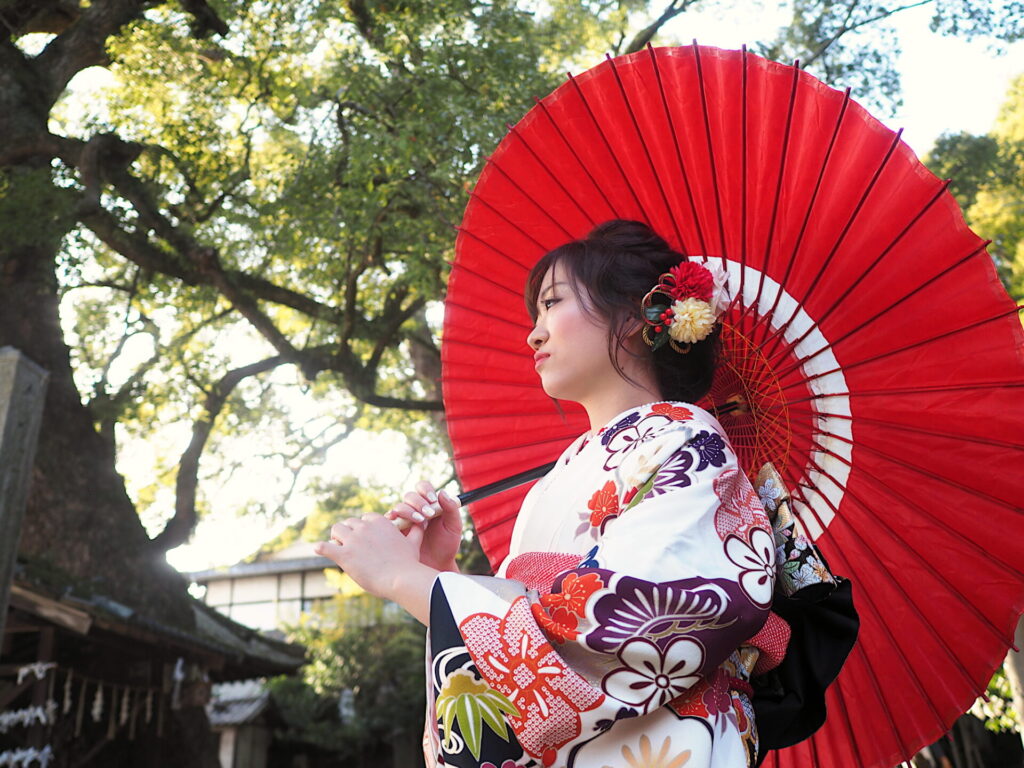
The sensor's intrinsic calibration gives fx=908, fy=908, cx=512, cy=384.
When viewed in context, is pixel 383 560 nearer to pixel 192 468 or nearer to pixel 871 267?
pixel 871 267

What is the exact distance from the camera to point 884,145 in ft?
5.98

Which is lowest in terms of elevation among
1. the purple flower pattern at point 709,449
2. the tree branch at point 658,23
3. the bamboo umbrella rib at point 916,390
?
the purple flower pattern at point 709,449

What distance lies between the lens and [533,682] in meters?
1.32

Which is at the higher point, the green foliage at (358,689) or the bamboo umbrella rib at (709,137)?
the green foliage at (358,689)

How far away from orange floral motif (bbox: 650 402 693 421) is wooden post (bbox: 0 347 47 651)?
316 cm

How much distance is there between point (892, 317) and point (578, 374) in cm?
67

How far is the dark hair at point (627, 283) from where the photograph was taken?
190cm

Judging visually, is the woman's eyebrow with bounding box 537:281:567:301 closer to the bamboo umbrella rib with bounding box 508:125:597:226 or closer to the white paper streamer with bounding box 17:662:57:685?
the bamboo umbrella rib with bounding box 508:125:597:226

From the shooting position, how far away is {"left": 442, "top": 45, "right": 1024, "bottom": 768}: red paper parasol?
6.02ft

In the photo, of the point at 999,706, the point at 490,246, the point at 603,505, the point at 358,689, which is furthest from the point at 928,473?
the point at 358,689

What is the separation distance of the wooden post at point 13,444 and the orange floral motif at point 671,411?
316cm

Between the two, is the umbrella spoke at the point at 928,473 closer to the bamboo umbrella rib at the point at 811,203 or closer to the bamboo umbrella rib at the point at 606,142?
the bamboo umbrella rib at the point at 811,203

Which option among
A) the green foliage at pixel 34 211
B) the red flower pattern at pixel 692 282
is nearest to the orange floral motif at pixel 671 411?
the red flower pattern at pixel 692 282

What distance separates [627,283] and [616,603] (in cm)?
79
